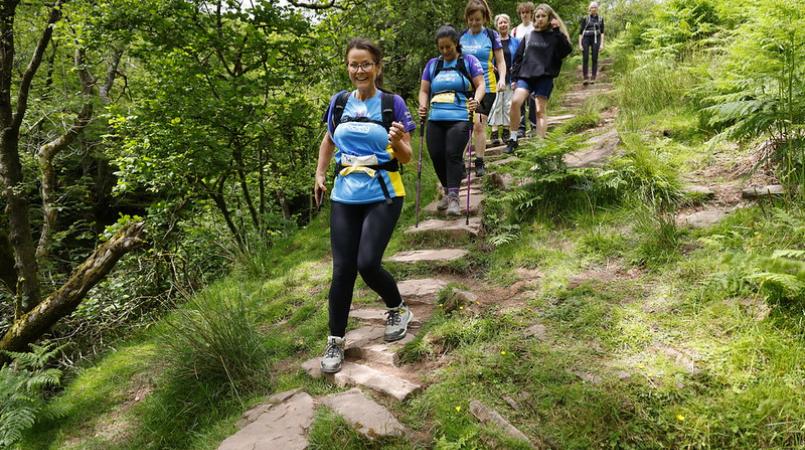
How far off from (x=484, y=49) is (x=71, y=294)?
6639 millimetres

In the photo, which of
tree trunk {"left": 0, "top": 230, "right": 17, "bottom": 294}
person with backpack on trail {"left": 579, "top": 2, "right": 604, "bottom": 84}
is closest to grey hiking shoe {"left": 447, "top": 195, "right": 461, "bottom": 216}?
tree trunk {"left": 0, "top": 230, "right": 17, "bottom": 294}

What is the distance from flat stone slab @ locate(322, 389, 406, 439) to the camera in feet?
8.94

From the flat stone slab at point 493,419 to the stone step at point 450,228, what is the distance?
2679mm

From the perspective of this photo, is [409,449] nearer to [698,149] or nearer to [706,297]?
[706,297]

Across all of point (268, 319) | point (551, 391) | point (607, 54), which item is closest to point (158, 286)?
point (268, 319)

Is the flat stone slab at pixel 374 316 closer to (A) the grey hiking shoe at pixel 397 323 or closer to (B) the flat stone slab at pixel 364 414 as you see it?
(A) the grey hiking shoe at pixel 397 323

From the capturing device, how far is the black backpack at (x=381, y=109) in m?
3.44

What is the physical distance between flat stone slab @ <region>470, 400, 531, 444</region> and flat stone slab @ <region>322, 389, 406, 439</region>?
452 millimetres

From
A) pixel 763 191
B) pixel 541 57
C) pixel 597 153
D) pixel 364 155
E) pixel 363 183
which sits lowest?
pixel 763 191

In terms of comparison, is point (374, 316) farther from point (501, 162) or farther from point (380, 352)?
point (501, 162)

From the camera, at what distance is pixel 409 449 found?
261cm

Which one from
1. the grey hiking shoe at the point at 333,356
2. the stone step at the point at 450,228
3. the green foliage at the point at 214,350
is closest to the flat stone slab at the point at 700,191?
the stone step at the point at 450,228

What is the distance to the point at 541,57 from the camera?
6461mm

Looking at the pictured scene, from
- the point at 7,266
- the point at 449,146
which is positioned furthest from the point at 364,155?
the point at 7,266
